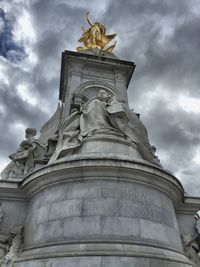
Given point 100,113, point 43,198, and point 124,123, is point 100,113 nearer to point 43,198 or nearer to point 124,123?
point 124,123

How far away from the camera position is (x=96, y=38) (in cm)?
1988

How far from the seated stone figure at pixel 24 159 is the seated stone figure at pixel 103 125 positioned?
206cm

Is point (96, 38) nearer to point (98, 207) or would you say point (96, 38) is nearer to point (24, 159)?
point (24, 159)

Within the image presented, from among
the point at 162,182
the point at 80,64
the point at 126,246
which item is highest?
the point at 80,64

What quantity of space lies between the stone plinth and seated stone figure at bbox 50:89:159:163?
6.05 ft

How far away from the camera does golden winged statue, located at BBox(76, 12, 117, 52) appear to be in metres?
19.7

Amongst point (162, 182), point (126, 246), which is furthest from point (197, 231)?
point (126, 246)

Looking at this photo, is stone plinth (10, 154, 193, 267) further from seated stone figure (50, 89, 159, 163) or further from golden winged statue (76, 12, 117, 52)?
golden winged statue (76, 12, 117, 52)

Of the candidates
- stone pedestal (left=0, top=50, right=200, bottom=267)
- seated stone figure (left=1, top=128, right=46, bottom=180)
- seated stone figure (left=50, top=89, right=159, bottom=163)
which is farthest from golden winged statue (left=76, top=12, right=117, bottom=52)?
stone pedestal (left=0, top=50, right=200, bottom=267)

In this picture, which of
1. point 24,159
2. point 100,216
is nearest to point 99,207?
point 100,216

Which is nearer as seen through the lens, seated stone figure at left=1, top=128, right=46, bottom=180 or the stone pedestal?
the stone pedestal

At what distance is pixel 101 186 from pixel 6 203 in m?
3.47

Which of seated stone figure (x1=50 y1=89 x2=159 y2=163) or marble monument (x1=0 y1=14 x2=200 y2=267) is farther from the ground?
seated stone figure (x1=50 y1=89 x2=159 y2=163)

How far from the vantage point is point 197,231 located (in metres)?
9.08
